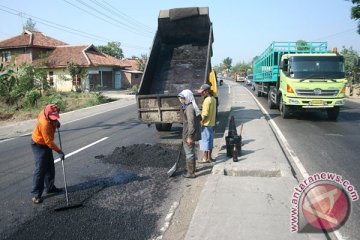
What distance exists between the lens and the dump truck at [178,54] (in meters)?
13.0

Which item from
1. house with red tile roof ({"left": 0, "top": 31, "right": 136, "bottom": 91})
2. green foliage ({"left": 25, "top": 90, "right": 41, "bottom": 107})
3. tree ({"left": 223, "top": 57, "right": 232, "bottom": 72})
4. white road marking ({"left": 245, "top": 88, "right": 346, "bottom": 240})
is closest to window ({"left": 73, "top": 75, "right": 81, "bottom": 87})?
house with red tile roof ({"left": 0, "top": 31, "right": 136, "bottom": 91})

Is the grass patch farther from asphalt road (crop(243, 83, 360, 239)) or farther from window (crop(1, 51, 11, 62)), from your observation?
window (crop(1, 51, 11, 62))

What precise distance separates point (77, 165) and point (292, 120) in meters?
9.26

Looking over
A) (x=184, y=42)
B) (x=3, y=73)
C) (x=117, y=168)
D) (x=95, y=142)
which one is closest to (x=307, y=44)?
(x=184, y=42)

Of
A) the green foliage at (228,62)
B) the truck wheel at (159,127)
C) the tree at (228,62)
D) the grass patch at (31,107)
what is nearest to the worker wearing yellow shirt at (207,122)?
the truck wheel at (159,127)

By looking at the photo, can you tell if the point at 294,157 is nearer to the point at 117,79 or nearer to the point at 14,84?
the point at 14,84

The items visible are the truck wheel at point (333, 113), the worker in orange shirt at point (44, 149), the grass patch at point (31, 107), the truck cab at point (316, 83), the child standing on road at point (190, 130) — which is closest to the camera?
the worker in orange shirt at point (44, 149)

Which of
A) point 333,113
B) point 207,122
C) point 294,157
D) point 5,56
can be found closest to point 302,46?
point 333,113

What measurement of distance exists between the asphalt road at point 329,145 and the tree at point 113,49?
236 feet

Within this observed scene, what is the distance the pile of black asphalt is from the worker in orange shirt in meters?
0.28

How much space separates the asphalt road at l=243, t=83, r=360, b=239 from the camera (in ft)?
21.9

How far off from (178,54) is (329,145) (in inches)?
261

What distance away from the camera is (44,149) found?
6.33 m

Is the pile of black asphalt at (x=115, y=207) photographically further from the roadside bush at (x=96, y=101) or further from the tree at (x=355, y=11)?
the tree at (x=355, y=11)
